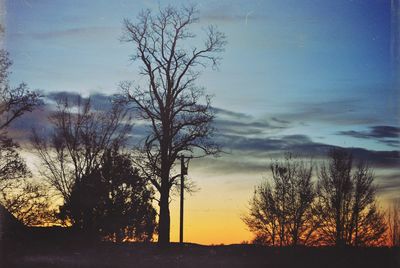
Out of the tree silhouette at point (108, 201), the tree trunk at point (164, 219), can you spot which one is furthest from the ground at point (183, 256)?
the tree silhouette at point (108, 201)

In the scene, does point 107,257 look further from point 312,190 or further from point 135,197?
point 312,190

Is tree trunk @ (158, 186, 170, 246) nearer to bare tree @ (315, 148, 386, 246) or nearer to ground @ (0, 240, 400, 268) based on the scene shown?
ground @ (0, 240, 400, 268)

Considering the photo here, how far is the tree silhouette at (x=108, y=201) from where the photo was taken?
3325 centimetres

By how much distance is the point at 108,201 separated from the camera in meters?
35.2

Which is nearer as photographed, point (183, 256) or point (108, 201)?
point (183, 256)

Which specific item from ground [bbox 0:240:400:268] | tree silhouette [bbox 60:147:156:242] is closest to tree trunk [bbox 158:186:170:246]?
ground [bbox 0:240:400:268]

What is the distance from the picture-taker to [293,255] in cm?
2283

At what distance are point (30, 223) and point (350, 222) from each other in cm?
2196

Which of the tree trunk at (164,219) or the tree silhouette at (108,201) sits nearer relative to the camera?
the tree trunk at (164,219)

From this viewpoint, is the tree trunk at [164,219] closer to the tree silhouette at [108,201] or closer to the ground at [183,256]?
the ground at [183,256]

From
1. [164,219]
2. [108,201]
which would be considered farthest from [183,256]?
[108,201]

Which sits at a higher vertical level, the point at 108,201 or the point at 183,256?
the point at 108,201

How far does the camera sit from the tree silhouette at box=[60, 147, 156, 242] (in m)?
33.2

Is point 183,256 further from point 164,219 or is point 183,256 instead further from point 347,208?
point 347,208
